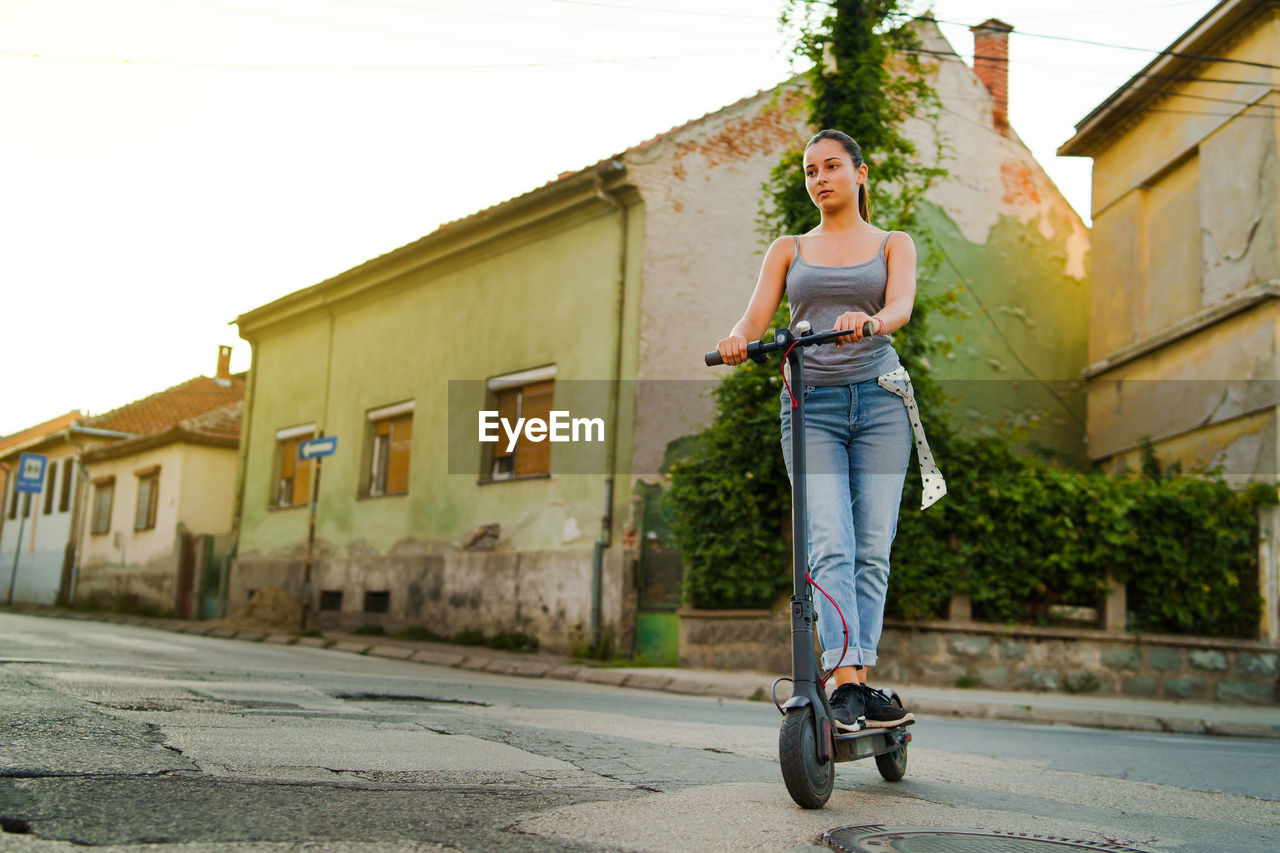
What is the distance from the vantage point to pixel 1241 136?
1306 centimetres

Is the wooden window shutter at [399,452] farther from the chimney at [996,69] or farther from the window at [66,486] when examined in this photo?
the window at [66,486]

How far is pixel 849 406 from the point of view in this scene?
144 inches

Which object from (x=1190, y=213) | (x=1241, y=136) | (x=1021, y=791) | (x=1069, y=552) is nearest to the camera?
(x=1021, y=791)

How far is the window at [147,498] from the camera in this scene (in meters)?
27.4

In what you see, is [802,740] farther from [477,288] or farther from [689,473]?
[477,288]

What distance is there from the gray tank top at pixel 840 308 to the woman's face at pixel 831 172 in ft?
0.67

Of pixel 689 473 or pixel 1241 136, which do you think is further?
pixel 1241 136

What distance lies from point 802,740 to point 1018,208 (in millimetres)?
17238

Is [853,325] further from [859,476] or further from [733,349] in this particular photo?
[859,476]

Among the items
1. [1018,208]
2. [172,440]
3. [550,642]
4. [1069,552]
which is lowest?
[550,642]

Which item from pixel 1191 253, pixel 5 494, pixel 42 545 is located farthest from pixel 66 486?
pixel 1191 253

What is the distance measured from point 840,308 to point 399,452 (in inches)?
599

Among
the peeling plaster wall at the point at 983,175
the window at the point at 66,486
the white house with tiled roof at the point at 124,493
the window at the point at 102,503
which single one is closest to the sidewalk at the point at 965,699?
the peeling plaster wall at the point at 983,175

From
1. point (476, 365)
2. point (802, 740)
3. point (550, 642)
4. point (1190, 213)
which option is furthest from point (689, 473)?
point (802, 740)
